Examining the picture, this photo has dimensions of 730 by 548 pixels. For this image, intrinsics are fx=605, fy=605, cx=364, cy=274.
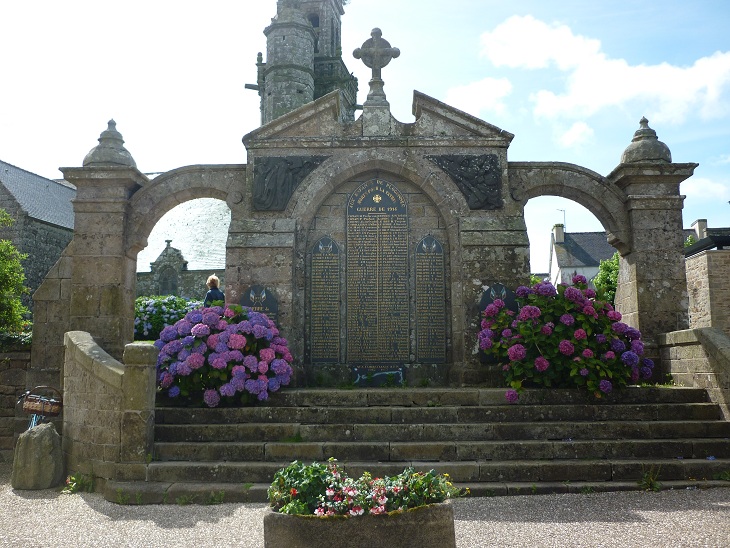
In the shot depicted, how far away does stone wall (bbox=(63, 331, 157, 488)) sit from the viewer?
614 cm

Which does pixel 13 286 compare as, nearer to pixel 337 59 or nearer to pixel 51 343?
pixel 51 343

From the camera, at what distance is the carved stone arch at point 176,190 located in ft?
28.9

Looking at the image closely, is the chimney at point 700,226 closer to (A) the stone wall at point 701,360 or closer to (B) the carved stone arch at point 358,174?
(A) the stone wall at point 701,360

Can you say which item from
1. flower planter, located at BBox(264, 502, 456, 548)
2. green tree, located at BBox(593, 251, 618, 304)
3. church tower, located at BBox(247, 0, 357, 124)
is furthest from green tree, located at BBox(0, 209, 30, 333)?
church tower, located at BBox(247, 0, 357, 124)

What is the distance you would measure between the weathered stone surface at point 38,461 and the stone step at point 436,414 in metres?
1.08

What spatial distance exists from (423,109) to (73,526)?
6772 mm

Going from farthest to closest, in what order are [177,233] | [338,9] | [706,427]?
[338,9] → [177,233] → [706,427]

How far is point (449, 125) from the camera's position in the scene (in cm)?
886

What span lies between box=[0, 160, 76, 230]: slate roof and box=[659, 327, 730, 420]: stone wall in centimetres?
2187

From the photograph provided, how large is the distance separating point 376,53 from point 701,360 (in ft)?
20.3

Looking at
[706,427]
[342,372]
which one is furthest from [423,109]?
[706,427]

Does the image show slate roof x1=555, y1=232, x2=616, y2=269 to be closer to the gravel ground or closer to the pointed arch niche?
the pointed arch niche

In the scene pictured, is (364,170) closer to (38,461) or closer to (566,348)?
(566,348)

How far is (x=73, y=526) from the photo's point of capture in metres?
5.07
